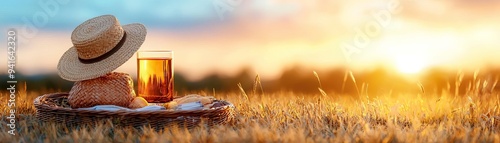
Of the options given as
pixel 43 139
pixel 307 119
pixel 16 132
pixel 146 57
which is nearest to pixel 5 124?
pixel 16 132

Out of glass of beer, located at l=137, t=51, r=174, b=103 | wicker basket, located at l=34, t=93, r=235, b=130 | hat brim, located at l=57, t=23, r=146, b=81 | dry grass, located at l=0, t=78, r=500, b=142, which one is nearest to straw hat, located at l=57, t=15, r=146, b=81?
hat brim, located at l=57, t=23, r=146, b=81

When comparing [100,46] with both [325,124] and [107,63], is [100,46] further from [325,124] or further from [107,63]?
[325,124]

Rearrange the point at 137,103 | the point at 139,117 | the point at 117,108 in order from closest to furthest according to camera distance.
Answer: the point at 139,117 → the point at 117,108 → the point at 137,103

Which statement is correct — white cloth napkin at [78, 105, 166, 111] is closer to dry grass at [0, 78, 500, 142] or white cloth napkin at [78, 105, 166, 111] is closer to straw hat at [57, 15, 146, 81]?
dry grass at [0, 78, 500, 142]

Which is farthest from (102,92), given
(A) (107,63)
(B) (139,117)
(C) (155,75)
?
(B) (139,117)

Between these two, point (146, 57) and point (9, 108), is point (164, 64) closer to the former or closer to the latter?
point (146, 57)

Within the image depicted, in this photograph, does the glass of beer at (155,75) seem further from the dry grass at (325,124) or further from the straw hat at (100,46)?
the dry grass at (325,124)
